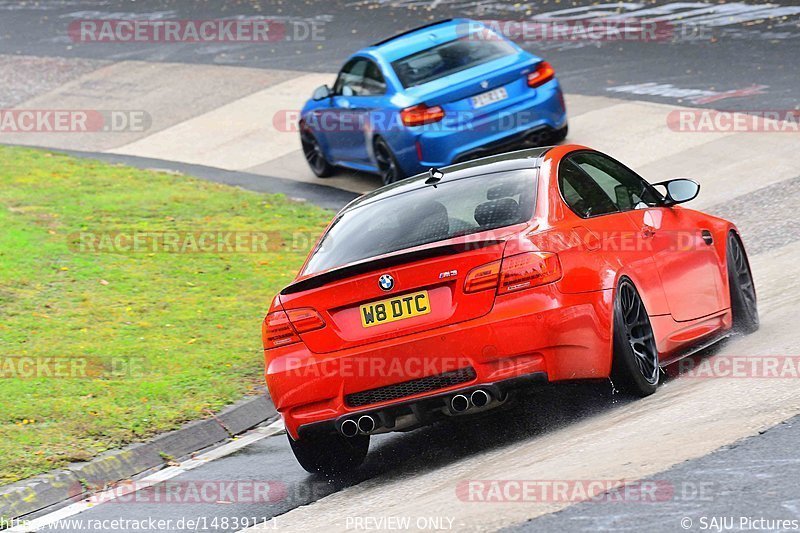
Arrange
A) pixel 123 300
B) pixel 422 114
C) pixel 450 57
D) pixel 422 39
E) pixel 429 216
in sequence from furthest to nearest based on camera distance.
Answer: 1. pixel 422 39
2. pixel 450 57
3. pixel 422 114
4. pixel 123 300
5. pixel 429 216

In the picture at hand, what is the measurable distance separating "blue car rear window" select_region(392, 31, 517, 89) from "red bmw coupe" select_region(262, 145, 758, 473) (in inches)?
313

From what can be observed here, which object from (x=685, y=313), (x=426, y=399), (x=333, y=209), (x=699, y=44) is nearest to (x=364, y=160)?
(x=333, y=209)

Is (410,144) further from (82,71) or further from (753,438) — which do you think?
(82,71)

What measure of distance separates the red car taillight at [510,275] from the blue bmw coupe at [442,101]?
8425 mm

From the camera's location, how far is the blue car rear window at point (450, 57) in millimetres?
Result: 16062

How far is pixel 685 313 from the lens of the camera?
8.55 meters

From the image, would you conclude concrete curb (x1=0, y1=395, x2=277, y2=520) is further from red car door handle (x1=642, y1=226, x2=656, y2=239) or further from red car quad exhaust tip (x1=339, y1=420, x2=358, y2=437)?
red car door handle (x1=642, y1=226, x2=656, y2=239)

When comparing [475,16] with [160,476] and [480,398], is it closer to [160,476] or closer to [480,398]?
[160,476]

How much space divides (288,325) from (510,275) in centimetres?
124

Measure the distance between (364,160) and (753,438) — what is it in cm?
1099

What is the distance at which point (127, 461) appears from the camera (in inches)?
328

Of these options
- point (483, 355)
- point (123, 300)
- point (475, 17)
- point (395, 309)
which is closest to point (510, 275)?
point (483, 355)

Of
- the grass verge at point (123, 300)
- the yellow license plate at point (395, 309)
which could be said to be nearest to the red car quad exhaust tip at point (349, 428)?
the yellow license plate at point (395, 309)

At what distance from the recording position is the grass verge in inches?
352
